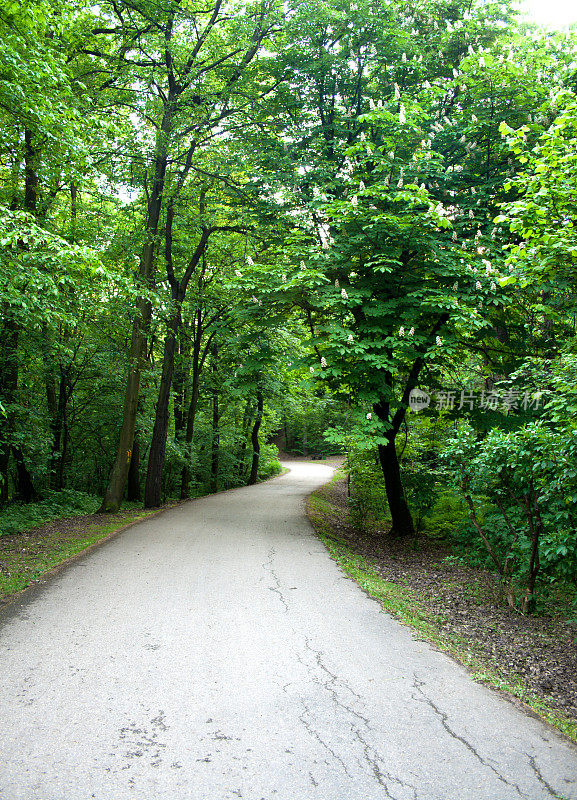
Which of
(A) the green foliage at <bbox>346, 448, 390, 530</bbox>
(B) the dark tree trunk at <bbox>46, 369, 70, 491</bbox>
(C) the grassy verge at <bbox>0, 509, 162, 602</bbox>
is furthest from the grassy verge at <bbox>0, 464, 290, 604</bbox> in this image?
(A) the green foliage at <bbox>346, 448, 390, 530</bbox>

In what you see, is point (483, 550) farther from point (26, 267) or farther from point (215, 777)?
point (26, 267)

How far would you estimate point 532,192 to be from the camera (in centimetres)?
482

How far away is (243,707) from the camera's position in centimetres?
348

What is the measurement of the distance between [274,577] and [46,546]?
4428 mm

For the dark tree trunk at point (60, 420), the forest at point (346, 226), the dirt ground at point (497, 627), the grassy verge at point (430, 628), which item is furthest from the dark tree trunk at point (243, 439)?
the dirt ground at point (497, 627)

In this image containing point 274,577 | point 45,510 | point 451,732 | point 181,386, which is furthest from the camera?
point 181,386

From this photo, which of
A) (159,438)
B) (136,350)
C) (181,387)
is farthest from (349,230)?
(181,387)

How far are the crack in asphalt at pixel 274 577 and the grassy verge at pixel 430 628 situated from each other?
1.14 m

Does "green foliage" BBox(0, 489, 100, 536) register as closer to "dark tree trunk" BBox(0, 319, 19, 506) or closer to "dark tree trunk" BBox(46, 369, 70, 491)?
"dark tree trunk" BBox(0, 319, 19, 506)

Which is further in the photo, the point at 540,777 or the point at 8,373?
the point at 8,373

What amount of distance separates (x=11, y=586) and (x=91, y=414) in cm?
1206

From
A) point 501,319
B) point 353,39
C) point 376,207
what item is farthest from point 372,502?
point 353,39

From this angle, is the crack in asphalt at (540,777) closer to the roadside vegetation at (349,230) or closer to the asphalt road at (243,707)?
the asphalt road at (243,707)

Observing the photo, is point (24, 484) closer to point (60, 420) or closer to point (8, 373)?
point (60, 420)
